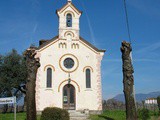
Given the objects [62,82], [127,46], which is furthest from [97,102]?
[127,46]

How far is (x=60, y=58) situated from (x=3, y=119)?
39.2ft

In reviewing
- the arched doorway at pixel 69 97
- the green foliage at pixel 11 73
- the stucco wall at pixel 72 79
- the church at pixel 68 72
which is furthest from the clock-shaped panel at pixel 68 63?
the green foliage at pixel 11 73

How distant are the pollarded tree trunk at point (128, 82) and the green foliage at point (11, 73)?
24.8 meters

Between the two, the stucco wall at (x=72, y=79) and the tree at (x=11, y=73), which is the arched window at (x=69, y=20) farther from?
the tree at (x=11, y=73)

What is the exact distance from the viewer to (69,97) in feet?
115

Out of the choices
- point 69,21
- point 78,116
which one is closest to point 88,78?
point 78,116

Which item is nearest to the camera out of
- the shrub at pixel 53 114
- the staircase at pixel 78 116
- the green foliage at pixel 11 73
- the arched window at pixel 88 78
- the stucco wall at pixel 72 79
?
the shrub at pixel 53 114

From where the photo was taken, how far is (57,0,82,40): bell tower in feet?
119

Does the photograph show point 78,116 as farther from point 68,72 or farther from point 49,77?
point 49,77

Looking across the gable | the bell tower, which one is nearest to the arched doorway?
the bell tower

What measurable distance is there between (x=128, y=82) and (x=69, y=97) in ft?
59.8

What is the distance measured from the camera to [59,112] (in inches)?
896

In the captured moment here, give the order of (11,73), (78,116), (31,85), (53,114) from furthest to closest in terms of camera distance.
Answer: (11,73) < (78,116) < (53,114) < (31,85)

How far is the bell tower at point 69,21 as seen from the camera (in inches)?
1431
